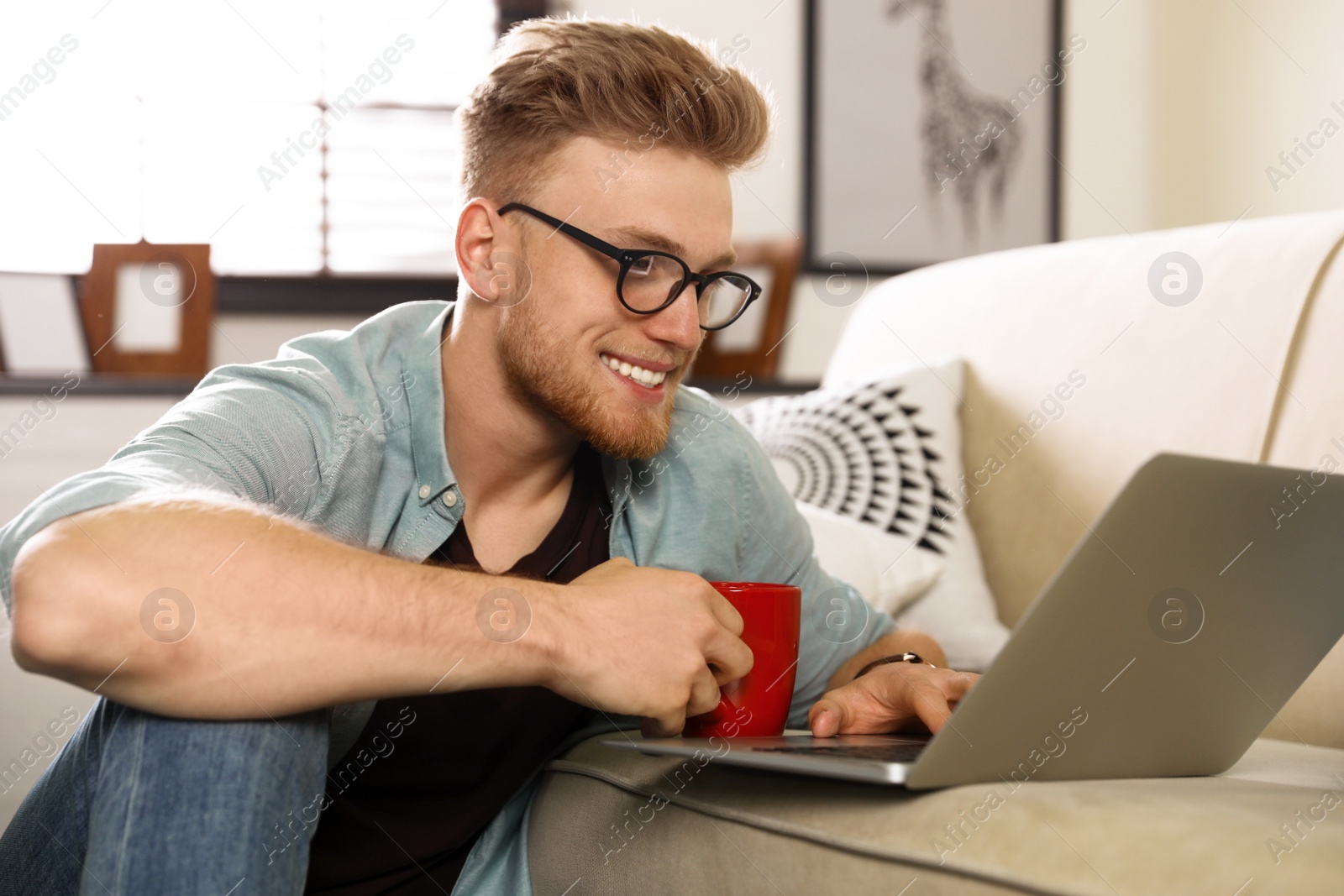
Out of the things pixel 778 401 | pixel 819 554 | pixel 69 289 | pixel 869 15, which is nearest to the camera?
pixel 819 554

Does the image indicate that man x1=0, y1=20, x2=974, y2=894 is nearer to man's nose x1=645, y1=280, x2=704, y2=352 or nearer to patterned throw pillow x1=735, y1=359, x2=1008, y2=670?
man's nose x1=645, y1=280, x2=704, y2=352

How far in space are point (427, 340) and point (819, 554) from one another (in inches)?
21.8

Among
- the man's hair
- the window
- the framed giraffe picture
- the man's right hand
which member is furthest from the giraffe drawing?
the man's right hand

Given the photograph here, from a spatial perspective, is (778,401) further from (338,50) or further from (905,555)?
(338,50)

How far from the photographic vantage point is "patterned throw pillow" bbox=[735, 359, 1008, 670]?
54.4 inches

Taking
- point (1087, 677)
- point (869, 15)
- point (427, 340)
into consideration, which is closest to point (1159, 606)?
point (1087, 677)

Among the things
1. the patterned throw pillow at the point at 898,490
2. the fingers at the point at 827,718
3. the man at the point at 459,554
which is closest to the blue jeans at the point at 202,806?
the man at the point at 459,554

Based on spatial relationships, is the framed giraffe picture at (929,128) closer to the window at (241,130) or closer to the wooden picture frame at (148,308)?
the window at (241,130)

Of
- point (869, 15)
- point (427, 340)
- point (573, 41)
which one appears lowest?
point (427, 340)

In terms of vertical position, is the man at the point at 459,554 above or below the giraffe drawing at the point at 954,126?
below

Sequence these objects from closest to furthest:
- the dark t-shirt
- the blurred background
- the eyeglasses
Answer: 1. the dark t-shirt
2. the eyeglasses
3. the blurred background

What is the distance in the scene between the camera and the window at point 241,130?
2.40 meters

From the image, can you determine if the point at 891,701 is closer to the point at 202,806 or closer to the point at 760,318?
the point at 202,806

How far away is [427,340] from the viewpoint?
3.70 ft
